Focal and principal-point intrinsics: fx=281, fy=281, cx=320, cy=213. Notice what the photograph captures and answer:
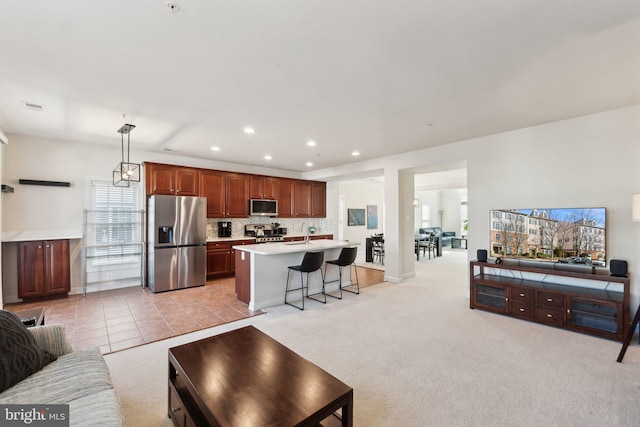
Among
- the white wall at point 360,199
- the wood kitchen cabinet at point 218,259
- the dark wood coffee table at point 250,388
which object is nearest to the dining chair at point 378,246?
the white wall at point 360,199

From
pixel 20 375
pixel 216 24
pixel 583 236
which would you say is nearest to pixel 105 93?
pixel 216 24

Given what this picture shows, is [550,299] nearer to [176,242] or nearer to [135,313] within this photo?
[135,313]

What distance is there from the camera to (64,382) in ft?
5.10

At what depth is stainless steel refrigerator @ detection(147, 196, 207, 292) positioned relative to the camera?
5.12 metres

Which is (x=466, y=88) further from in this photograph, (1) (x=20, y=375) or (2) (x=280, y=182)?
(2) (x=280, y=182)

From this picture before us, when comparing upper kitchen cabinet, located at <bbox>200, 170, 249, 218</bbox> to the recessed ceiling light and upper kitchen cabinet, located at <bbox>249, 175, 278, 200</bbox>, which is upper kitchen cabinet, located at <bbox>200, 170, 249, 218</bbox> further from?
the recessed ceiling light

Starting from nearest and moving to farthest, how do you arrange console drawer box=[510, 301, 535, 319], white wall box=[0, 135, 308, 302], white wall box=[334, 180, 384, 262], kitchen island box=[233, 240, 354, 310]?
1. console drawer box=[510, 301, 535, 319]
2. kitchen island box=[233, 240, 354, 310]
3. white wall box=[0, 135, 308, 302]
4. white wall box=[334, 180, 384, 262]

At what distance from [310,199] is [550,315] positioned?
5889mm

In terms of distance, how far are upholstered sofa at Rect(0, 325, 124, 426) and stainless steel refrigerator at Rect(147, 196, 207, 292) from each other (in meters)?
3.41

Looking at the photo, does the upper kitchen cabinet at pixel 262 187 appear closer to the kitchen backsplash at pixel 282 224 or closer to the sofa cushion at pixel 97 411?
the kitchen backsplash at pixel 282 224

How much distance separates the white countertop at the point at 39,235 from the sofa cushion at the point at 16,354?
3.56 meters

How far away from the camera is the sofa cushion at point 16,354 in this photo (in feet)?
4.94

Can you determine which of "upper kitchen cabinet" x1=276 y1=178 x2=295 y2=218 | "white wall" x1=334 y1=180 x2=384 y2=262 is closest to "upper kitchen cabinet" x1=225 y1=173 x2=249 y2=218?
"upper kitchen cabinet" x1=276 y1=178 x2=295 y2=218

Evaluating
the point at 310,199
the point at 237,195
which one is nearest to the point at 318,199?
the point at 310,199
